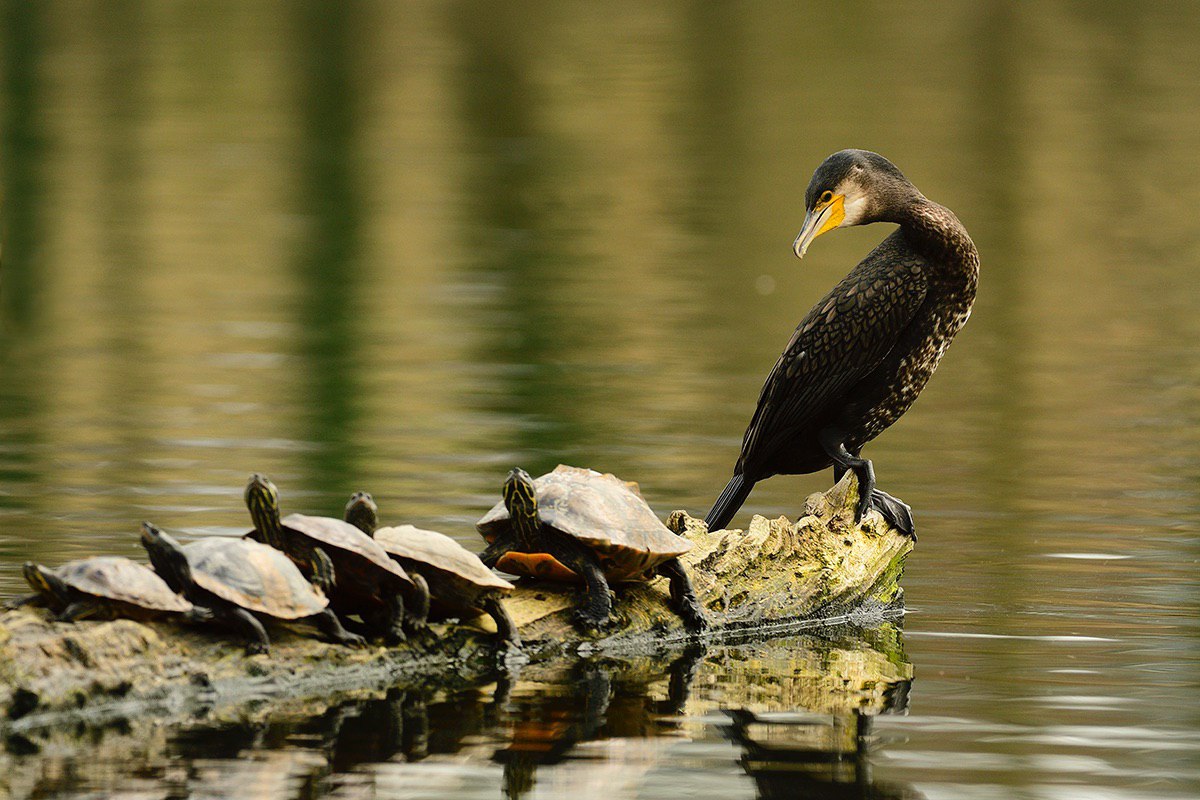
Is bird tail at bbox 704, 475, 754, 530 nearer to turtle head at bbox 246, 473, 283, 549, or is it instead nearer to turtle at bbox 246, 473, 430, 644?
turtle at bbox 246, 473, 430, 644

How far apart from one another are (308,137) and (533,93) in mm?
6788

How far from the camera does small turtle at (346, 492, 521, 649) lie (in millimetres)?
6254

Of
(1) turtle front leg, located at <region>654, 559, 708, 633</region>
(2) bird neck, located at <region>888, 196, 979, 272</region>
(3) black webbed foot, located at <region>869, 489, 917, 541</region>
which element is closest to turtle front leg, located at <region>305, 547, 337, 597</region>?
(1) turtle front leg, located at <region>654, 559, 708, 633</region>

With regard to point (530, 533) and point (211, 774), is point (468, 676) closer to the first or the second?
point (530, 533)

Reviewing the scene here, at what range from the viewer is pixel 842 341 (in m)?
7.85

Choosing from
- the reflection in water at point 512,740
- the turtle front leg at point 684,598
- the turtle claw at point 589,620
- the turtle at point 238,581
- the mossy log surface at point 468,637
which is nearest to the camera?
the reflection in water at point 512,740

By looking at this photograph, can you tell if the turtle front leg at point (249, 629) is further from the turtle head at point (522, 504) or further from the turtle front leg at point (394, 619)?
the turtle head at point (522, 504)

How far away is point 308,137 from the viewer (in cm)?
3328

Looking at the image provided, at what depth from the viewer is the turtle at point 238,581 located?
5828 mm

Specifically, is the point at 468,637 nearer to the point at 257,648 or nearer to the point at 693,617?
the point at 257,648

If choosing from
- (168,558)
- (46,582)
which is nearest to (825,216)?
(168,558)

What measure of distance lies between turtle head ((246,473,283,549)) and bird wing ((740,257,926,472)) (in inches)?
95.8

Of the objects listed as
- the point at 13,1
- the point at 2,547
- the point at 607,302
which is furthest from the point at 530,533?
the point at 13,1

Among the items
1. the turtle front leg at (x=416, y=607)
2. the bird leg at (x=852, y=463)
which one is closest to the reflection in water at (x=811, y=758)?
the turtle front leg at (x=416, y=607)
